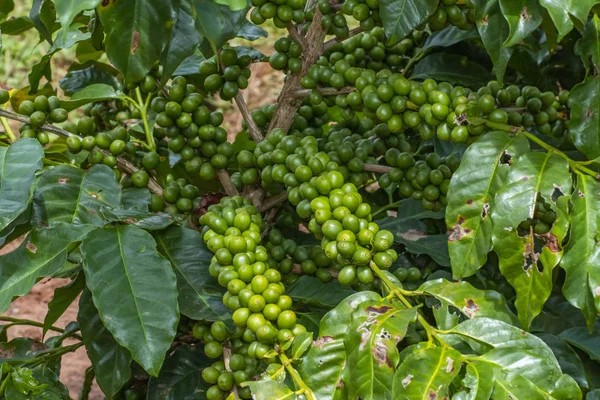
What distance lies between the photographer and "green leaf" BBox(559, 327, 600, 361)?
1.29m

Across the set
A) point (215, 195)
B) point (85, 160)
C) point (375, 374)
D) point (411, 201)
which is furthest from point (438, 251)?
point (85, 160)

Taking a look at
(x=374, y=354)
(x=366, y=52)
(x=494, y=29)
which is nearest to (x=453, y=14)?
(x=494, y=29)

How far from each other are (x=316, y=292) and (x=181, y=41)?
0.46 meters

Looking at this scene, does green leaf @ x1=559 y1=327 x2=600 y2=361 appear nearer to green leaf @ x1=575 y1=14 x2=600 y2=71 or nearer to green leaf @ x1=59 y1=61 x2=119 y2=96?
green leaf @ x1=575 y1=14 x2=600 y2=71

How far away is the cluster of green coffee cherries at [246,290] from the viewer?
3.20 feet

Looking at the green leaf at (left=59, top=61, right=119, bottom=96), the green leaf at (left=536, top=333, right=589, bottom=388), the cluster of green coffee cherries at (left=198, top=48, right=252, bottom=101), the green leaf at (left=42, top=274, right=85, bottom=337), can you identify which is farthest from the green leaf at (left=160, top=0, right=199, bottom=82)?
the green leaf at (left=536, top=333, right=589, bottom=388)

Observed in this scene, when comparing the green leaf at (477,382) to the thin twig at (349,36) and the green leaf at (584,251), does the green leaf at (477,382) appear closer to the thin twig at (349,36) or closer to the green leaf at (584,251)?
the green leaf at (584,251)

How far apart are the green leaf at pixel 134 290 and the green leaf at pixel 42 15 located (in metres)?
0.37

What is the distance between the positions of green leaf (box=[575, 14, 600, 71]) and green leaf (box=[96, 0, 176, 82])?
0.58m

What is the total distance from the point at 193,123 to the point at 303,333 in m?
0.49

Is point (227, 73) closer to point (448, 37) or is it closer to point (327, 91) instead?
point (327, 91)

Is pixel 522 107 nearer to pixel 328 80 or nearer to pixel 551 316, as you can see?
pixel 328 80

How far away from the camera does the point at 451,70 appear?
58.4 inches

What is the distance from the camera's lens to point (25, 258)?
106cm
